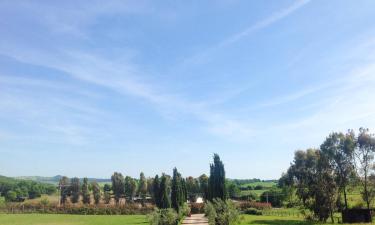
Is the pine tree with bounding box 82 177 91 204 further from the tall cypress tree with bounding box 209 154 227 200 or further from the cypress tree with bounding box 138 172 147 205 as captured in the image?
the tall cypress tree with bounding box 209 154 227 200

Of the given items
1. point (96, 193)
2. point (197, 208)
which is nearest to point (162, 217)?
point (197, 208)

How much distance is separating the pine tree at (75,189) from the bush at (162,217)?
77.5m

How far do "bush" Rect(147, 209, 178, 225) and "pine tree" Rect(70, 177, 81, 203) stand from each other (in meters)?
77.5

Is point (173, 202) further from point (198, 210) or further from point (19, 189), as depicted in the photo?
point (19, 189)

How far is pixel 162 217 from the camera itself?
38719 mm

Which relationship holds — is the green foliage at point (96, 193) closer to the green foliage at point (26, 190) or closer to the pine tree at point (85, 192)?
the pine tree at point (85, 192)

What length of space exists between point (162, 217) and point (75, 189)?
81.9m

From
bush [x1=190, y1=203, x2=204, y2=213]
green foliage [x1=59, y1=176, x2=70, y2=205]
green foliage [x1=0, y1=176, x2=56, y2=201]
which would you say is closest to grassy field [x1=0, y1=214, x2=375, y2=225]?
bush [x1=190, y1=203, x2=204, y2=213]

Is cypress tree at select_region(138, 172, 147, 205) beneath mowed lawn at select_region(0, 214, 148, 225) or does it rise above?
above

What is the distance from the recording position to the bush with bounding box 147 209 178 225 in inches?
1465

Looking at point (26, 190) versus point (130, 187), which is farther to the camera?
point (26, 190)

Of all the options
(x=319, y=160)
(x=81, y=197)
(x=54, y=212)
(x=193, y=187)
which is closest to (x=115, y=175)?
(x=81, y=197)

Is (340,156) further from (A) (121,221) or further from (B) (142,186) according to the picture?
(B) (142,186)

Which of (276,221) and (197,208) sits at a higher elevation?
(276,221)
